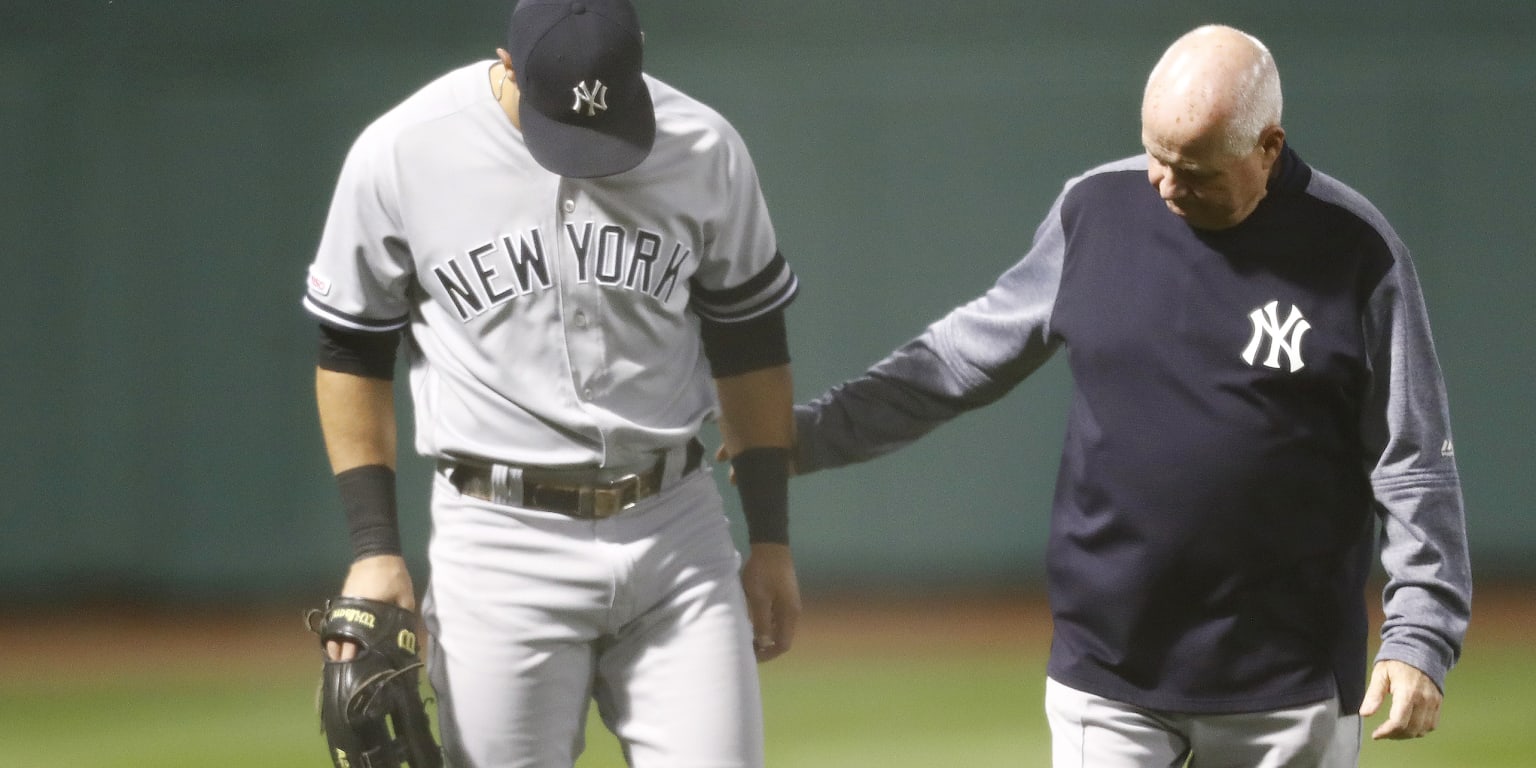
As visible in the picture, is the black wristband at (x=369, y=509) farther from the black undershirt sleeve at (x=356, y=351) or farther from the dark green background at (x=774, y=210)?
the dark green background at (x=774, y=210)

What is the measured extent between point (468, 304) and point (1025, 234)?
5328 mm

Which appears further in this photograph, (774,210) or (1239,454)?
(774,210)

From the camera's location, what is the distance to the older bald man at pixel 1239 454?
212 cm

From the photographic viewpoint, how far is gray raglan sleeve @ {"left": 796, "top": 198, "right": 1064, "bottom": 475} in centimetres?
243

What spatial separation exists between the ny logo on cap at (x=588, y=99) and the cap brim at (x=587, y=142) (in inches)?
0.9

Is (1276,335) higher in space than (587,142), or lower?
lower

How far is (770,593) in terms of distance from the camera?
2.54 metres

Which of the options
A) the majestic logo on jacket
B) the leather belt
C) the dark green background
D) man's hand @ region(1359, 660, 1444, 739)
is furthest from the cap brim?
the dark green background

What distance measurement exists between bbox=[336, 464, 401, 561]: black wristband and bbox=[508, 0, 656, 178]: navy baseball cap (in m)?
0.54

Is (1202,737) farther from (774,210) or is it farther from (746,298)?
(774,210)

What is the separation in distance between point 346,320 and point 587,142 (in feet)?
1.42

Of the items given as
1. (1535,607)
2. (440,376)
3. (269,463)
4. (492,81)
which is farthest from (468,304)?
(1535,607)

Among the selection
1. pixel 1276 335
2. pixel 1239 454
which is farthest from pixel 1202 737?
pixel 1276 335

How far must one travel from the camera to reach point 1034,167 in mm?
7301
